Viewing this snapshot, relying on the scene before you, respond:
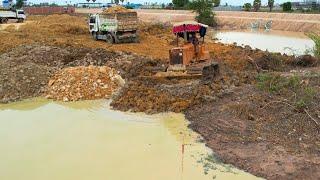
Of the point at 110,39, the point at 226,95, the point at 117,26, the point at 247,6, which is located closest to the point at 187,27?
the point at 226,95

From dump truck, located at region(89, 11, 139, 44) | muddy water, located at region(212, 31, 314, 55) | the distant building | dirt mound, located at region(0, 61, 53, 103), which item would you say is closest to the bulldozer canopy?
dirt mound, located at region(0, 61, 53, 103)

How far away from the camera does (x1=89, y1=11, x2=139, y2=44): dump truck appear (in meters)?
30.0

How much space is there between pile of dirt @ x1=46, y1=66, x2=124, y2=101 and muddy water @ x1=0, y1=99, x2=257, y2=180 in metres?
1.28

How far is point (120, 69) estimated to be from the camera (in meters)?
22.0

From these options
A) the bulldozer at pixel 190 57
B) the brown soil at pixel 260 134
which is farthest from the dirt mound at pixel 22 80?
the brown soil at pixel 260 134

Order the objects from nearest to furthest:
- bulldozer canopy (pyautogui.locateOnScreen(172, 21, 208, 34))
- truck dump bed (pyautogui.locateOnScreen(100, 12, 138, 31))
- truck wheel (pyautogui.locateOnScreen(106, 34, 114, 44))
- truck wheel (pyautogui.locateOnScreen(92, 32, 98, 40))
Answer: bulldozer canopy (pyautogui.locateOnScreen(172, 21, 208, 34)), truck dump bed (pyautogui.locateOnScreen(100, 12, 138, 31)), truck wheel (pyautogui.locateOnScreen(106, 34, 114, 44)), truck wheel (pyautogui.locateOnScreen(92, 32, 98, 40))

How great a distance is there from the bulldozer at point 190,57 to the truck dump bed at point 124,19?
37.7ft

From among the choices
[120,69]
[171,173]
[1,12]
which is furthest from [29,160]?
[1,12]

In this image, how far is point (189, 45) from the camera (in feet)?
61.7

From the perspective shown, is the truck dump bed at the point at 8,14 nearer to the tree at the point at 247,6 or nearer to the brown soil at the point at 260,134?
the brown soil at the point at 260,134

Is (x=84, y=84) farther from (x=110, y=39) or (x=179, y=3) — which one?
(x=179, y=3)

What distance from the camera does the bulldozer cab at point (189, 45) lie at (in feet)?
60.0

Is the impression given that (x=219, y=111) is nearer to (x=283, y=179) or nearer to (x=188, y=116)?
(x=188, y=116)

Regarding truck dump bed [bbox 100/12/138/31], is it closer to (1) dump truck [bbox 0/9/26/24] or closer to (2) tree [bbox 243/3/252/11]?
(1) dump truck [bbox 0/9/26/24]
